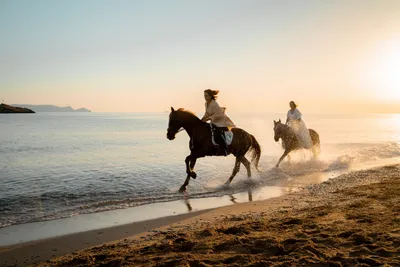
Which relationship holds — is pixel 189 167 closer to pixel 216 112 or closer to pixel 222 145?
pixel 222 145

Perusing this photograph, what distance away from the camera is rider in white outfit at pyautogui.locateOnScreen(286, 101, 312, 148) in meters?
17.1

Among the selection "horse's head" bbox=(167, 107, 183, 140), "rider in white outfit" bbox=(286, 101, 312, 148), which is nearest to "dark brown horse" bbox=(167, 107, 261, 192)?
"horse's head" bbox=(167, 107, 183, 140)

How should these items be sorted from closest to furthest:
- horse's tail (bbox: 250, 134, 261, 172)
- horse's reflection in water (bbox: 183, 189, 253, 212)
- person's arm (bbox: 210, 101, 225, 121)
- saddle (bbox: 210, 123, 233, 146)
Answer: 1. horse's reflection in water (bbox: 183, 189, 253, 212)
2. saddle (bbox: 210, 123, 233, 146)
3. person's arm (bbox: 210, 101, 225, 121)
4. horse's tail (bbox: 250, 134, 261, 172)

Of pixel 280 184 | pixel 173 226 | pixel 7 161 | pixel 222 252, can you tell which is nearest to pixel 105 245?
pixel 173 226

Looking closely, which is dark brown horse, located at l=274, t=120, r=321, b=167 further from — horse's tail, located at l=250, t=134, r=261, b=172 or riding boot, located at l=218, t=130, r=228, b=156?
riding boot, located at l=218, t=130, r=228, b=156

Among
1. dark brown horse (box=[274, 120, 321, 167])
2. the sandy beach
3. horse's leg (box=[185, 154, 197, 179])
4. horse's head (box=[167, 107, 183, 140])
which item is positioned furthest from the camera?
dark brown horse (box=[274, 120, 321, 167])

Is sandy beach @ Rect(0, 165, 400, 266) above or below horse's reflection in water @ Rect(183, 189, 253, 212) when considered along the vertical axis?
above

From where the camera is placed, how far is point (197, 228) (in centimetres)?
643

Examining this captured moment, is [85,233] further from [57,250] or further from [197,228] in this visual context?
[197,228]

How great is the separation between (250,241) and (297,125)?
13248mm

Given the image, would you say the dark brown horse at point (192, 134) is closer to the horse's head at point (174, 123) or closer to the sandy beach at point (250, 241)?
the horse's head at point (174, 123)

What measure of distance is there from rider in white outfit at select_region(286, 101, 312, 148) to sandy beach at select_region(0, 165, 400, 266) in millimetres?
9366

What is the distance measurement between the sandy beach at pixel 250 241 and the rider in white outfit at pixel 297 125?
9366mm

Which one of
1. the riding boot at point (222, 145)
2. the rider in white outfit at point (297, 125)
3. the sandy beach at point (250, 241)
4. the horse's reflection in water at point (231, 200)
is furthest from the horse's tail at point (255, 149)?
the sandy beach at point (250, 241)
